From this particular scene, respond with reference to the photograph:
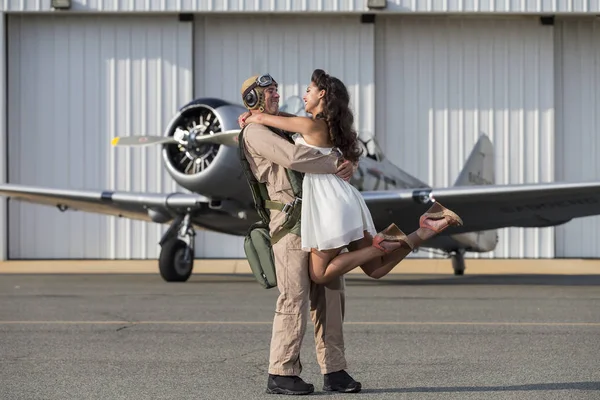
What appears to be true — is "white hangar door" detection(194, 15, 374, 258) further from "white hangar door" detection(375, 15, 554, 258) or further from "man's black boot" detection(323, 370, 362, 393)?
"man's black boot" detection(323, 370, 362, 393)

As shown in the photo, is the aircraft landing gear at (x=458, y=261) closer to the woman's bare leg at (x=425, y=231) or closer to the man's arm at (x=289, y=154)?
the woman's bare leg at (x=425, y=231)

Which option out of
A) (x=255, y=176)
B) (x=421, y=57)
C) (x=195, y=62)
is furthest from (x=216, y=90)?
(x=255, y=176)

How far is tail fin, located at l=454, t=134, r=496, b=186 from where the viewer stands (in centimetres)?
1844

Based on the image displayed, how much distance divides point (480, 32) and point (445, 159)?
262cm

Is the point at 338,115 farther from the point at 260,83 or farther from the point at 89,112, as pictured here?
the point at 89,112

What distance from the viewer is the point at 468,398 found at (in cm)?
527

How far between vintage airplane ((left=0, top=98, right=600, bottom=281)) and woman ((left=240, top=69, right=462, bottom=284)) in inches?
314

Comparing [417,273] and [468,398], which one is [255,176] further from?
[417,273]

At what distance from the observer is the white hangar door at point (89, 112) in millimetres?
22625

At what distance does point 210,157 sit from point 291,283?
9332 millimetres

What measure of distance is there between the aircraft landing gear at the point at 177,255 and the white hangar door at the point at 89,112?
284 inches

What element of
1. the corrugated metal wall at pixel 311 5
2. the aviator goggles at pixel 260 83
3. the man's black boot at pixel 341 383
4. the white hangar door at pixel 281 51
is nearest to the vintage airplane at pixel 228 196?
the corrugated metal wall at pixel 311 5

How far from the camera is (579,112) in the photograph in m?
23.4

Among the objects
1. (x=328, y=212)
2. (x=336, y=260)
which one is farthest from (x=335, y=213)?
(x=336, y=260)
